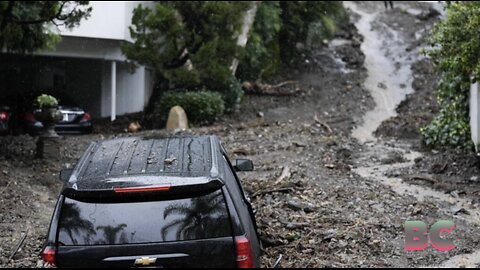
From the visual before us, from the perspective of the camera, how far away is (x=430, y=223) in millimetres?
7883

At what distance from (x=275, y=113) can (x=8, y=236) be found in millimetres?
12445

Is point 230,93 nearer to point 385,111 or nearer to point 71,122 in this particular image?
point 71,122

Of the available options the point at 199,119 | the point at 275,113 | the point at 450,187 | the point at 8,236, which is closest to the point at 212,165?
the point at 8,236

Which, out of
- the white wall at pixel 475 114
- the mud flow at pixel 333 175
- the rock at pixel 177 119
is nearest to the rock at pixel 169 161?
the mud flow at pixel 333 175

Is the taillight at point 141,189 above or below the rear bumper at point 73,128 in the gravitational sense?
above

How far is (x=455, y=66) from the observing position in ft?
33.1

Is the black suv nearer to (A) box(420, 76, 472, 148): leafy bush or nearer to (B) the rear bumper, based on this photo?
(A) box(420, 76, 472, 148): leafy bush

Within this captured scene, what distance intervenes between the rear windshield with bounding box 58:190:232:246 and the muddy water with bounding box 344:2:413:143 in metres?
11.5

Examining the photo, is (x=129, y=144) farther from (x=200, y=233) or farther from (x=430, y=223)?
(x=430, y=223)

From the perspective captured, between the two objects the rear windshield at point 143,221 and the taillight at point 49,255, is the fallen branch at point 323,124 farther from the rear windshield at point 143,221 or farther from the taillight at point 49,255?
the taillight at point 49,255

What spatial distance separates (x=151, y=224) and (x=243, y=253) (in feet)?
2.20

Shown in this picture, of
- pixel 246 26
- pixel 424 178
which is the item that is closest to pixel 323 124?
pixel 246 26

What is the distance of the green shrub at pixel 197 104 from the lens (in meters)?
16.9

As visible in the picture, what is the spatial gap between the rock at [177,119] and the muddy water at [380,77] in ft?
15.3
